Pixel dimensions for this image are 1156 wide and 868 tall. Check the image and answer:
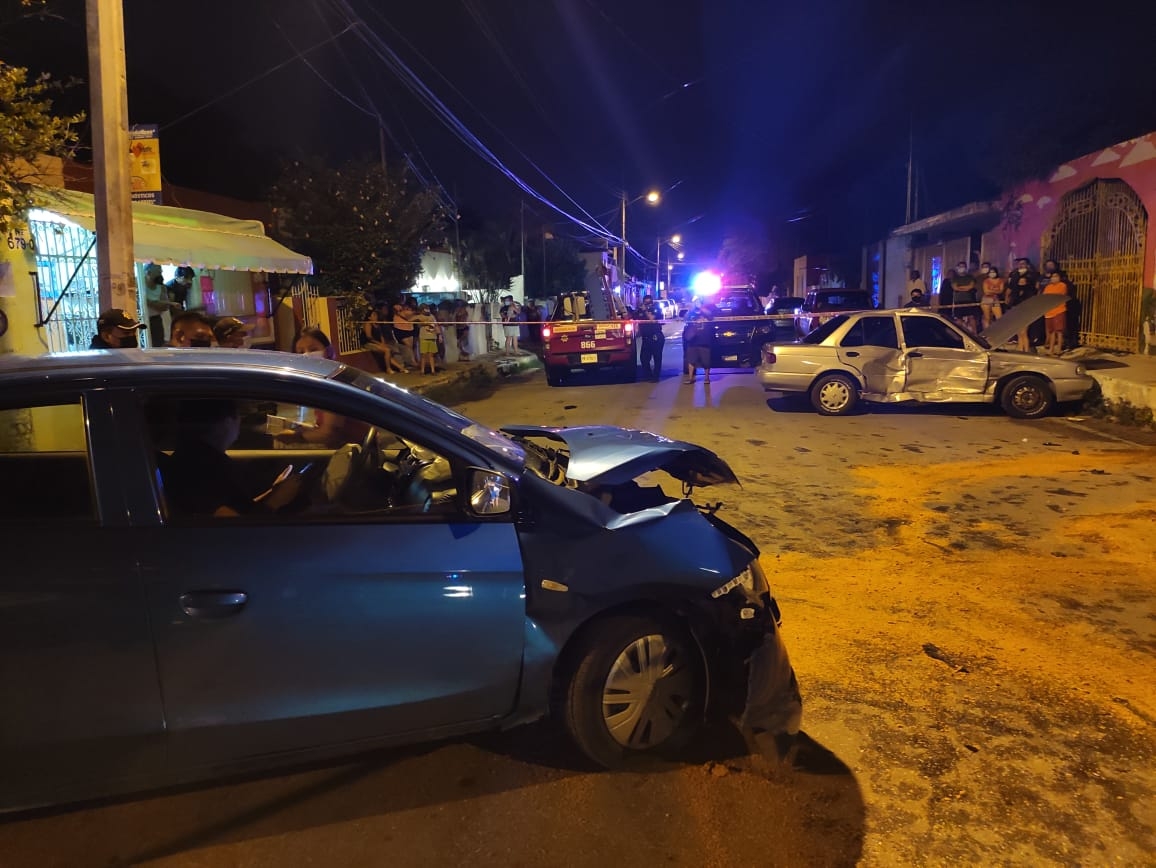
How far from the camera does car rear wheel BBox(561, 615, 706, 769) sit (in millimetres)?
3166

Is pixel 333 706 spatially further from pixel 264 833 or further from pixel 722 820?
pixel 722 820

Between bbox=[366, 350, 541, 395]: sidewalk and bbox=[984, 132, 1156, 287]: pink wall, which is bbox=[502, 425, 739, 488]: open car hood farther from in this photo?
bbox=[984, 132, 1156, 287]: pink wall

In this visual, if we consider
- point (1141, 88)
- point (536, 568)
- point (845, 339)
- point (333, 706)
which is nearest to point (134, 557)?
point (333, 706)

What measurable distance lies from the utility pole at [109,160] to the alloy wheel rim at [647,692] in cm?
648

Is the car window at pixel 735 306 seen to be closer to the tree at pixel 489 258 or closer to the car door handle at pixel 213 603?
the tree at pixel 489 258

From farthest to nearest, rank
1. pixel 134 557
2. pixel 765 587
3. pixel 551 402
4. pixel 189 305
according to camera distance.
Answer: pixel 551 402
pixel 189 305
pixel 765 587
pixel 134 557

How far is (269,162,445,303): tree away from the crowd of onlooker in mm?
11824

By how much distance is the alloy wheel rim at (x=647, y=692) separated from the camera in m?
3.22

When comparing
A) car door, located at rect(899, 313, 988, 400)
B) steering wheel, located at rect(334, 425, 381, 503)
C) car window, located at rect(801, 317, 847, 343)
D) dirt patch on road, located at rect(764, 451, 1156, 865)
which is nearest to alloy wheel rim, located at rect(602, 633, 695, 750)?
dirt patch on road, located at rect(764, 451, 1156, 865)

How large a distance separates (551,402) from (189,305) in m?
6.23

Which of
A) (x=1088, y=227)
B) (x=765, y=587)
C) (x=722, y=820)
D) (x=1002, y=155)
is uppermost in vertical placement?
(x=1002, y=155)

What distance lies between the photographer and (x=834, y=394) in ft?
40.7

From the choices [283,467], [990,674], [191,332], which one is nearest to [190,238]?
[191,332]

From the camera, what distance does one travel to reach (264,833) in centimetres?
298
